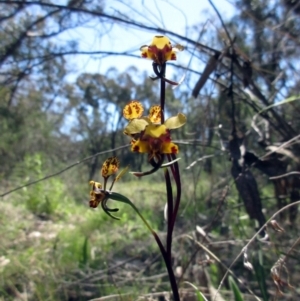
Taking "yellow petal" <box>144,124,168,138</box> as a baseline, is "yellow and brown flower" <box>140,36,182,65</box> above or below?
above

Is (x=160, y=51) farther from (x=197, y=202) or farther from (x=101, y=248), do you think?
(x=197, y=202)

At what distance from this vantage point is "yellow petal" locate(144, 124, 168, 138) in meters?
0.59

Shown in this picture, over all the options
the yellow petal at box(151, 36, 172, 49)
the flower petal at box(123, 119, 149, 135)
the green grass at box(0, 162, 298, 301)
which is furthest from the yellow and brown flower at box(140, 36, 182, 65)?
the green grass at box(0, 162, 298, 301)

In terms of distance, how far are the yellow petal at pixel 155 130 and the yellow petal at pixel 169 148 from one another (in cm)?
1

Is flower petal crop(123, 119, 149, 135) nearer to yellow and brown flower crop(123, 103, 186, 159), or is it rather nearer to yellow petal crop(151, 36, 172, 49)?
yellow and brown flower crop(123, 103, 186, 159)

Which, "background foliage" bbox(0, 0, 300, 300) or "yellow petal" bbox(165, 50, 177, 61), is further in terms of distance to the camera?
"background foliage" bbox(0, 0, 300, 300)

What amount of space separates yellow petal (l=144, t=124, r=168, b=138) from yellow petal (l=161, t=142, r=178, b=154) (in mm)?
14

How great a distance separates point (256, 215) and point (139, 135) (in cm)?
120

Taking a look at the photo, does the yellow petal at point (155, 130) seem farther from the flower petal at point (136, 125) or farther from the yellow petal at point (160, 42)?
the yellow petal at point (160, 42)

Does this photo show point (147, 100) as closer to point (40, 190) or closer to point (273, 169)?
point (40, 190)

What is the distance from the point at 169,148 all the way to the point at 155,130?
3 cm

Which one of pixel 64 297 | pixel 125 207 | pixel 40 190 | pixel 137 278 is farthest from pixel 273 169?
pixel 40 190

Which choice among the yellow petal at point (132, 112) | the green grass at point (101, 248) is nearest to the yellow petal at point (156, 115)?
the yellow petal at point (132, 112)

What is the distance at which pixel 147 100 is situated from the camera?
14422 millimetres
